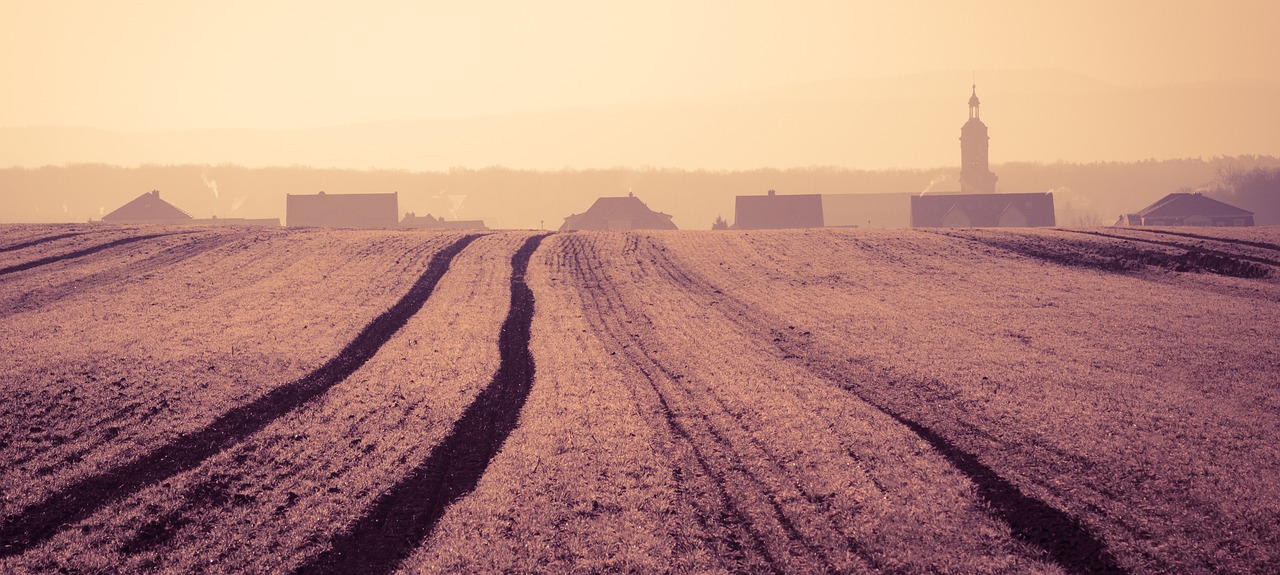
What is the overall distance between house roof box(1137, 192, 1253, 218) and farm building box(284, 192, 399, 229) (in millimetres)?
84533

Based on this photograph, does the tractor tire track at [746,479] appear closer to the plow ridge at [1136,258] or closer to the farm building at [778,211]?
the plow ridge at [1136,258]

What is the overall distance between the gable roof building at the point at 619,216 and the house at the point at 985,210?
30.3m

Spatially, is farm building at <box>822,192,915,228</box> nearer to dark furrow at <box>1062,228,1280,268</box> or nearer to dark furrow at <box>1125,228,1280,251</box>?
dark furrow at <box>1125,228,1280,251</box>

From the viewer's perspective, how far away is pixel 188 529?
1141 cm

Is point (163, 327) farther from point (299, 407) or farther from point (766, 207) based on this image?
Result: point (766, 207)

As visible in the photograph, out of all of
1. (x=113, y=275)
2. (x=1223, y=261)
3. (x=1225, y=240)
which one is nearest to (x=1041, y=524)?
(x=1223, y=261)

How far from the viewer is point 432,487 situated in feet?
41.8

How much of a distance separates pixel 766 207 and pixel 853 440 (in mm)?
90686

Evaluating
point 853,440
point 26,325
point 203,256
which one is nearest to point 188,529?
point 853,440

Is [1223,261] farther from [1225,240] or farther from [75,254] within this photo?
[75,254]

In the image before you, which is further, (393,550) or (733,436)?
(733,436)

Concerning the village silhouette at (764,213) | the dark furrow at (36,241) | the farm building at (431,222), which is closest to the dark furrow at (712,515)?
the dark furrow at (36,241)

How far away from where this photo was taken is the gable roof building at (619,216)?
101 meters

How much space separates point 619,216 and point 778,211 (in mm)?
19243
